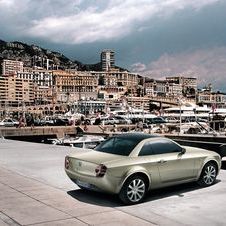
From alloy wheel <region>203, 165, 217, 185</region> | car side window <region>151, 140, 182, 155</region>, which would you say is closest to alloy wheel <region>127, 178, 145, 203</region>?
car side window <region>151, 140, 182, 155</region>

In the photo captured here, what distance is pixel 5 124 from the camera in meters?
72.4

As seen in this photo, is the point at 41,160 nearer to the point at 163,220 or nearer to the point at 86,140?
the point at 163,220

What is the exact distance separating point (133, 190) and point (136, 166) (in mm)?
512

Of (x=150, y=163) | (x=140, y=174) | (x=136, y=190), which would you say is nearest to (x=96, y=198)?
(x=136, y=190)

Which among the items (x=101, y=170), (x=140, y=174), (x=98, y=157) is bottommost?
(x=140, y=174)

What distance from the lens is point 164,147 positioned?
10.4m

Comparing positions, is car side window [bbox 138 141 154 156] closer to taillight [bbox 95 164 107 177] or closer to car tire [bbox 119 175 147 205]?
car tire [bbox 119 175 147 205]

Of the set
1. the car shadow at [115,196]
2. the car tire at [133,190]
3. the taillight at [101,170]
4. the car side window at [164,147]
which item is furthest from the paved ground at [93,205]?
the car side window at [164,147]

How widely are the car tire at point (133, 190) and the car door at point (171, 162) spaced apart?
0.58m

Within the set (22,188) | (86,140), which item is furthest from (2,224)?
(86,140)

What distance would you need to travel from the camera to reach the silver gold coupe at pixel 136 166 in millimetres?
9281

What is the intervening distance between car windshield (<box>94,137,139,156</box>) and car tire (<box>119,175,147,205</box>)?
0.64 metres

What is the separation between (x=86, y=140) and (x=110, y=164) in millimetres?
29491

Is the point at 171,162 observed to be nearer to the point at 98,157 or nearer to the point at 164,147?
the point at 164,147
